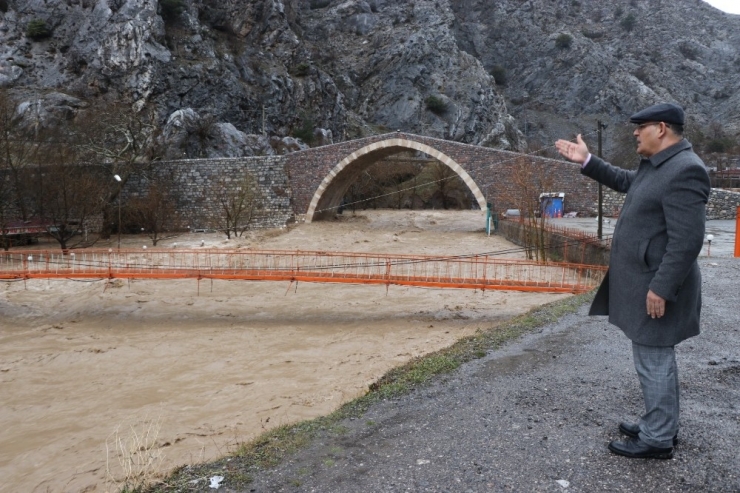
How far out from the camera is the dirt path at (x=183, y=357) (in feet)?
18.7

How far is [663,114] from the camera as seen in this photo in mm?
2521

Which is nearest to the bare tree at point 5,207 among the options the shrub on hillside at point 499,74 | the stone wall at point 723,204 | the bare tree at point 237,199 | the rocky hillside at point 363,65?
the rocky hillside at point 363,65

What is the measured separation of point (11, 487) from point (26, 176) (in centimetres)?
1781

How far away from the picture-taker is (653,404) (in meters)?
2.55

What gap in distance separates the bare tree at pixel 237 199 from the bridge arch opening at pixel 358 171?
101 inches

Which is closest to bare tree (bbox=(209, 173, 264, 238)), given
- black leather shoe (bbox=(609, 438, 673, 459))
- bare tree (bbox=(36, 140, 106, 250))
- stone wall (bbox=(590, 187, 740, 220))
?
bare tree (bbox=(36, 140, 106, 250))

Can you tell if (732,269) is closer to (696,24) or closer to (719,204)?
(719,204)

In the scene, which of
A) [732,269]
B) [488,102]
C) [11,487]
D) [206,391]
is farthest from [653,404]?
[488,102]

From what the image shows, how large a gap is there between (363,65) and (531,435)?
5056cm

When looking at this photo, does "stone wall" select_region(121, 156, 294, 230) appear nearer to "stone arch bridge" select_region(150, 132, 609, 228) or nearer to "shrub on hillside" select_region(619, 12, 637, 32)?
"stone arch bridge" select_region(150, 132, 609, 228)

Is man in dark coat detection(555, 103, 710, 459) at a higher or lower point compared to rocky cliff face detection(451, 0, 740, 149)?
lower

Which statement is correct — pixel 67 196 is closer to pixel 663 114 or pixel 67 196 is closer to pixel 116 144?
pixel 116 144

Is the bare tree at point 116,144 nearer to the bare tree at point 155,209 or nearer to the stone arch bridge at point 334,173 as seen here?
the bare tree at point 155,209

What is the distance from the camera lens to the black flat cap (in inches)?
98.6
